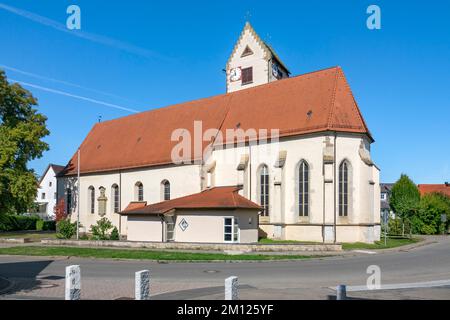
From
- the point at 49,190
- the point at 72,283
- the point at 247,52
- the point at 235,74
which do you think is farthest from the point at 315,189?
the point at 49,190

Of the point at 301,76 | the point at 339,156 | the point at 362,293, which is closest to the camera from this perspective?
the point at 362,293

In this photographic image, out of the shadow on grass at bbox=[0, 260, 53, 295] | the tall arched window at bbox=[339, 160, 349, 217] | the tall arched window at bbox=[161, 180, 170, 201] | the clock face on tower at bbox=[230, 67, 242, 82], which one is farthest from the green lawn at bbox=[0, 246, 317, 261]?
the clock face on tower at bbox=[230, 67, 242, 82]

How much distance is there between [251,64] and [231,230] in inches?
729

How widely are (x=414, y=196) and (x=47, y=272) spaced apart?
49459 millimetres

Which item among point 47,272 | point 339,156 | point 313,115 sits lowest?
point 47,272

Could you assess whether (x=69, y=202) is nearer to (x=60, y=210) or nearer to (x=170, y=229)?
(x=60, y=210)

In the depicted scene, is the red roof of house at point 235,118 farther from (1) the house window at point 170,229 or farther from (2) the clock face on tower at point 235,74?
(1) the house window at point 170,229

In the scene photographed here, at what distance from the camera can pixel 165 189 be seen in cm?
3712

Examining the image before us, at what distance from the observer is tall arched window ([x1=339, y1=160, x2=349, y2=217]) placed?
29844mm

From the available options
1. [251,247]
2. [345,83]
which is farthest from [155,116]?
[251,247]

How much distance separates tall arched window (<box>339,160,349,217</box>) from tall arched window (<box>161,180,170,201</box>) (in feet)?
47.5

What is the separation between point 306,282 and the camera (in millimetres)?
14750

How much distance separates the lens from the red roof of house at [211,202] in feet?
92.3
